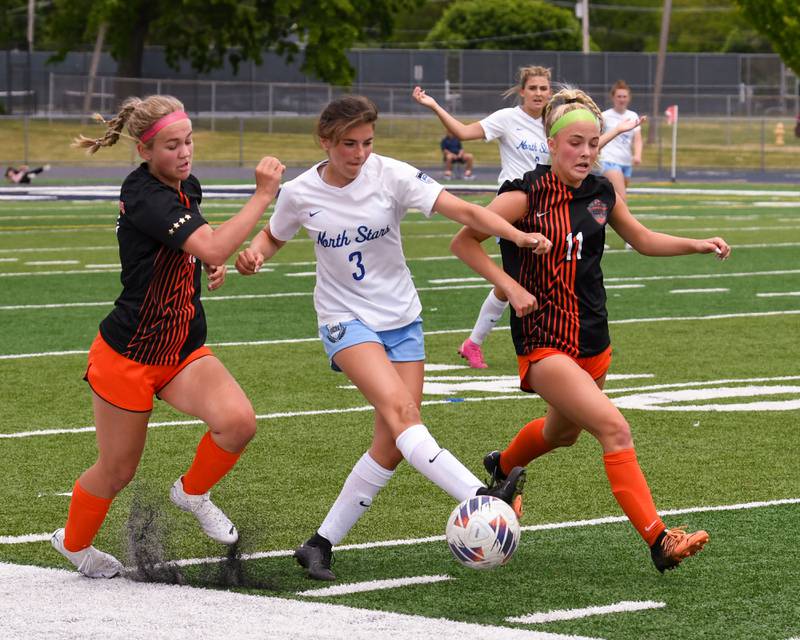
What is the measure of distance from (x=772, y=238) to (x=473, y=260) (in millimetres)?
17658

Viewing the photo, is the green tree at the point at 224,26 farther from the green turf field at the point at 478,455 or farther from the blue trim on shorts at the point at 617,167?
the green turf field at the point at 478,455

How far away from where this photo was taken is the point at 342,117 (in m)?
6.20

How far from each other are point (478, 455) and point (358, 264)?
254 cm

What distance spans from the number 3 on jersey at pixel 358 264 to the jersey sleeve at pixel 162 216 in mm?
637

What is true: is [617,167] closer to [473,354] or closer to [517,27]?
[473,354]

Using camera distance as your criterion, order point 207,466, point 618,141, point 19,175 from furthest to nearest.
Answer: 1. point 19,175
2. point 618,141
3. point 207,466

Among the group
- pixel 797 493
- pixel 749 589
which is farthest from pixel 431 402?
pixel 749 589

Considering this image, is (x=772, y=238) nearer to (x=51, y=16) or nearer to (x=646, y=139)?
(x=646, y=139)

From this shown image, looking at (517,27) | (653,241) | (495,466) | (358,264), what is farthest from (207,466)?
(517,27)

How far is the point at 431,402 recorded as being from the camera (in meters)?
10.4

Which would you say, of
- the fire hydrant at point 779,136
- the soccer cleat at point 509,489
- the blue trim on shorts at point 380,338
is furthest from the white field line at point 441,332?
the fire hydrant at point 779,136

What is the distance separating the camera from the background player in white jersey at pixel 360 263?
246 inches

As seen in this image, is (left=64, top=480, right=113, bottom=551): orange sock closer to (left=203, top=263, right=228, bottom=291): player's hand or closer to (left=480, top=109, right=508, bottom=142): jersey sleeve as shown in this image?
(left=203, top=263, right=228, bottom=291): player's hand

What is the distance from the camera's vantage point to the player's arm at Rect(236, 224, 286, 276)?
6.25 metres
